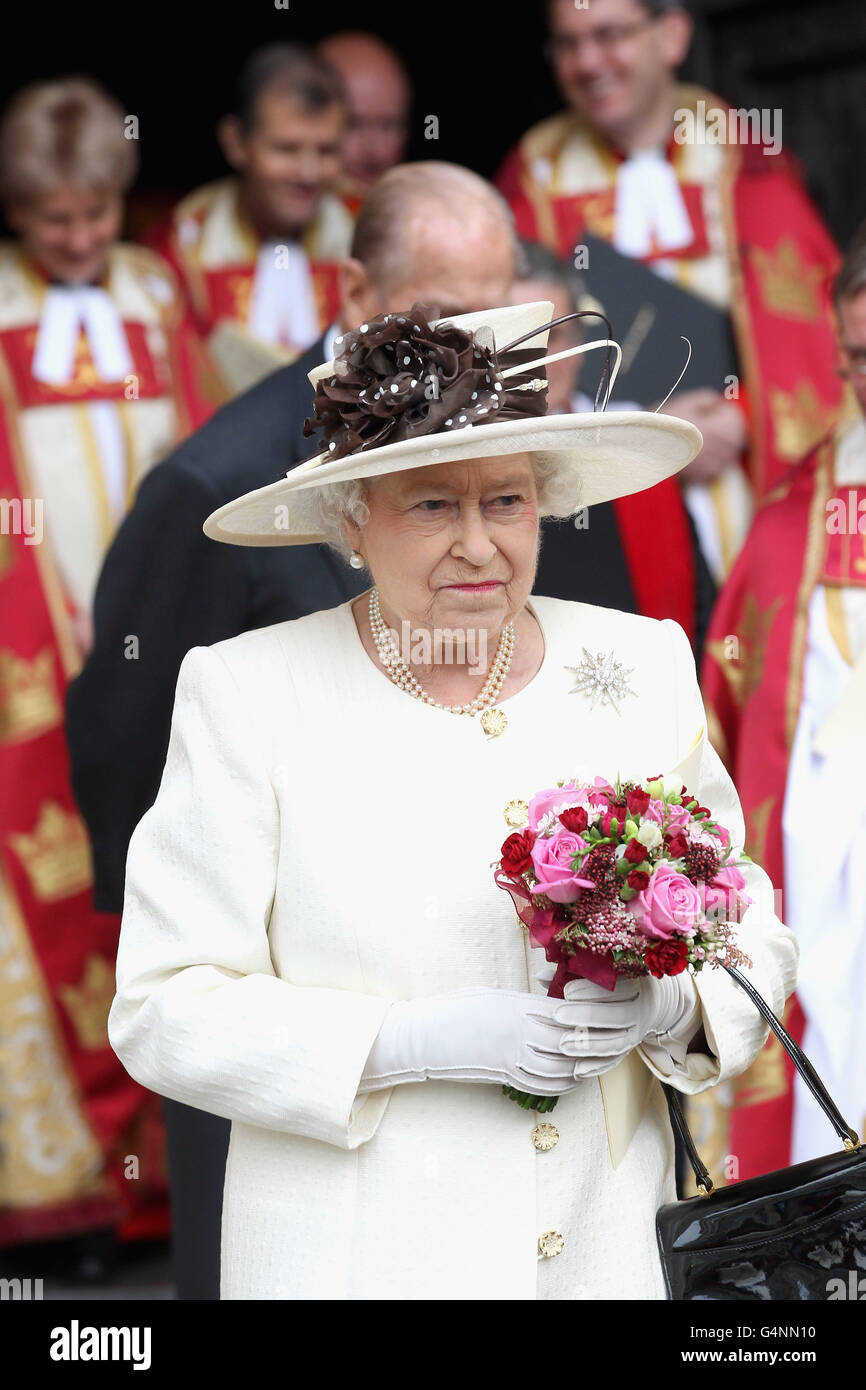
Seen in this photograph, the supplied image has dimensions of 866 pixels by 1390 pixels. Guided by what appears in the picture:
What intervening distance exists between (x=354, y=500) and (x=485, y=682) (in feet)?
0.96

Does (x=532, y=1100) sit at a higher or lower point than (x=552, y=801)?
lower

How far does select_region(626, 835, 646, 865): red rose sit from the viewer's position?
187 centimetres

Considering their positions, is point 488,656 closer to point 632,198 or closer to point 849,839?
point 849,839

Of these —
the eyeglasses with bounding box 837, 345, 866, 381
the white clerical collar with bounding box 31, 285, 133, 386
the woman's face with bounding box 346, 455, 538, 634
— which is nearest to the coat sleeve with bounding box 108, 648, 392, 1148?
the woman's face with bounding box 346, 455, 538, 634

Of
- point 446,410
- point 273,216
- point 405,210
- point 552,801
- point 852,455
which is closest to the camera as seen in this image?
point 552,801

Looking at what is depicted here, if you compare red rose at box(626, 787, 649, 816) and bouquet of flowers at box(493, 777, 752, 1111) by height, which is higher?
red rose at box(626, 787, 649, 816)

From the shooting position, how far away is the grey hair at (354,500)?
2.24 meters

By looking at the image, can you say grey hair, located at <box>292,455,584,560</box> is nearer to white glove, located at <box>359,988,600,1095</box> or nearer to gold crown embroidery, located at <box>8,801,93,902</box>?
white glove, located at <box>359,988,600,1095</box>

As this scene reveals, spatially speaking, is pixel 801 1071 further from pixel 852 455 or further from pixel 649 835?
pixel 852 455

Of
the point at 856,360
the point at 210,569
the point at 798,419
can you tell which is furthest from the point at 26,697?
the point at 856,360

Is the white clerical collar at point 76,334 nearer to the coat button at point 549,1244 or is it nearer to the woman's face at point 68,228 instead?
the woman's face at point 68,228

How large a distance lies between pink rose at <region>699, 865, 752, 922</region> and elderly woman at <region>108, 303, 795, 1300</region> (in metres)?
0.17

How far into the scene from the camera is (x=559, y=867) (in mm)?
1886

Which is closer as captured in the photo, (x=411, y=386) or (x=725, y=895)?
(x=725, y=895)
